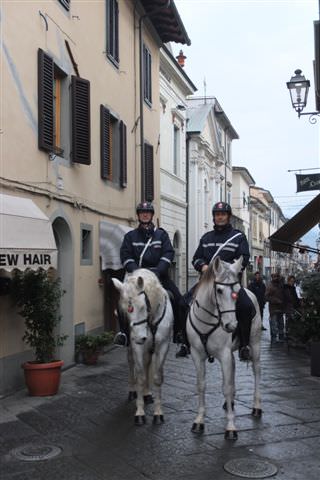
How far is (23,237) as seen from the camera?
24.5 ft

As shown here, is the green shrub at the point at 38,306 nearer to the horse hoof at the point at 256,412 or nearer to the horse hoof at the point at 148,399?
the horse hoof at the point at 148,399

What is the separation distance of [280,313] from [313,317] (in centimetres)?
376

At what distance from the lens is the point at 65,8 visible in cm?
1043

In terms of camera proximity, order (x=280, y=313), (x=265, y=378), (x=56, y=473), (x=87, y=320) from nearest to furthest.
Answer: (x=56, y=473) < (x=265, y=378) < (x=87, y=320) < (x=280, y=313)

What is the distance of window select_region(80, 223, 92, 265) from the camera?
11630 millimetres

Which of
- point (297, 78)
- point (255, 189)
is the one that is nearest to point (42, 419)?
point (297, 78)

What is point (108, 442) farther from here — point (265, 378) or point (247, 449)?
point (265, 378)

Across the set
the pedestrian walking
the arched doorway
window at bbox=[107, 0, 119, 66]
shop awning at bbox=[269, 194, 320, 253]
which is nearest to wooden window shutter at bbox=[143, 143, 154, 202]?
window at bbox=[107, 0, 119, 66]

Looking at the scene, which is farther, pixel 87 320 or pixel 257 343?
pixel 87 320

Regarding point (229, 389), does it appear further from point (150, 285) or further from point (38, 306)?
point (38, 306)

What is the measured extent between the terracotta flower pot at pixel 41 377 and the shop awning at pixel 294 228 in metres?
7.17

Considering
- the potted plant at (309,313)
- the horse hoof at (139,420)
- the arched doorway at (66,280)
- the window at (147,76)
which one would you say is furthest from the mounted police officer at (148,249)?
the window at (147,76)

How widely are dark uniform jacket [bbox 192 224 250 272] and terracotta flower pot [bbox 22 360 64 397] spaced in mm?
2889

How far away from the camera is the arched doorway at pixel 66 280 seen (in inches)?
418
